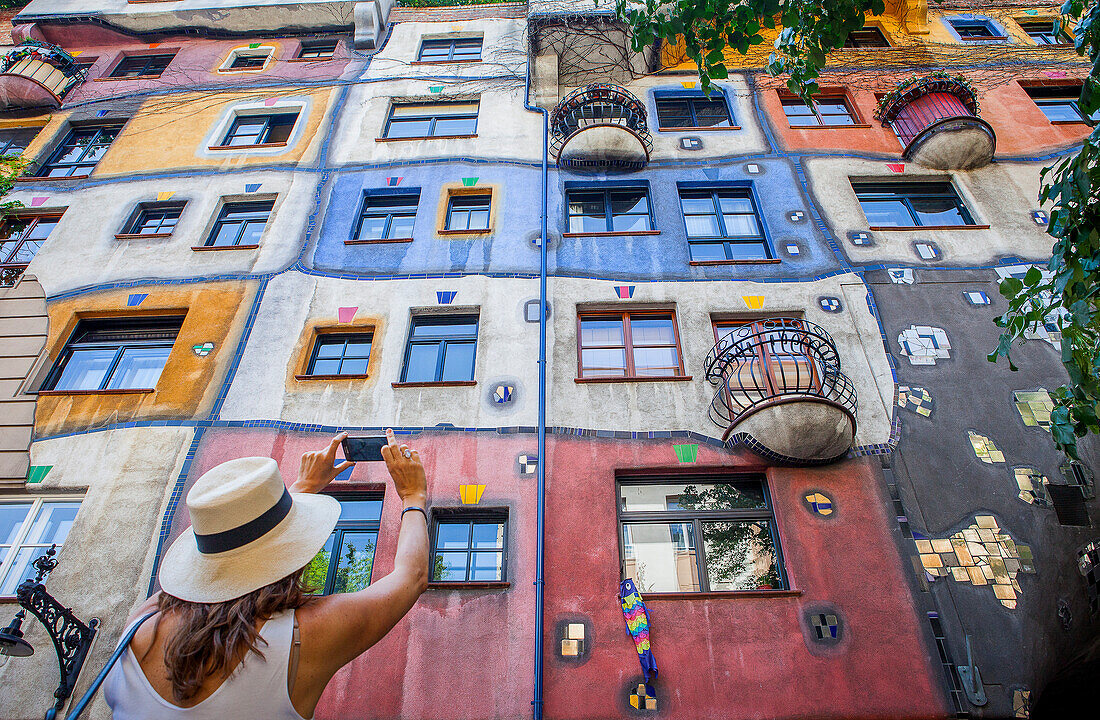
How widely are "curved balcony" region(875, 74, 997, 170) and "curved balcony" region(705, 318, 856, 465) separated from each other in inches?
218

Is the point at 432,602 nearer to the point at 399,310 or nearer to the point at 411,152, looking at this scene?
the point at 399,310

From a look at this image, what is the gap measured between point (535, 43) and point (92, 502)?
10.8 m

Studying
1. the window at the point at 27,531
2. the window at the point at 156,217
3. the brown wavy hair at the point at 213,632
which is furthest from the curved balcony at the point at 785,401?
the window at the point at 156,217

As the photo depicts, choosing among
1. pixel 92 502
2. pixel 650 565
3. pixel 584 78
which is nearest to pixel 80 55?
pixel 584 78

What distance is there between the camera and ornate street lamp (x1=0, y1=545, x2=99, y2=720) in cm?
566

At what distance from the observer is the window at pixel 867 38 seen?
48.3ft

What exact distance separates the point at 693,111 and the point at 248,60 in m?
9.77

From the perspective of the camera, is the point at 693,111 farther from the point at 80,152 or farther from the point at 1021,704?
the point at 80,152

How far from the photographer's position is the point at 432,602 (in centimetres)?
671

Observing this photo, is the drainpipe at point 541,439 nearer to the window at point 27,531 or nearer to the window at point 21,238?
the window at point 27,531

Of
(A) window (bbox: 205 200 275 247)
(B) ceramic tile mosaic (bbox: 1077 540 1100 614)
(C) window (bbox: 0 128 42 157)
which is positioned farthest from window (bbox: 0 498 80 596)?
(B) ceramic tile mosaic (bbox: 1077 540 1100 614)

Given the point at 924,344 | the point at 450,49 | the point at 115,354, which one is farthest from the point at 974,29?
the point at 115,354

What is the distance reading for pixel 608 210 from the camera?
11164 mm

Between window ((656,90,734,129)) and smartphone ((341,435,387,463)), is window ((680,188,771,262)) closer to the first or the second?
window ((656,90,734,129))
